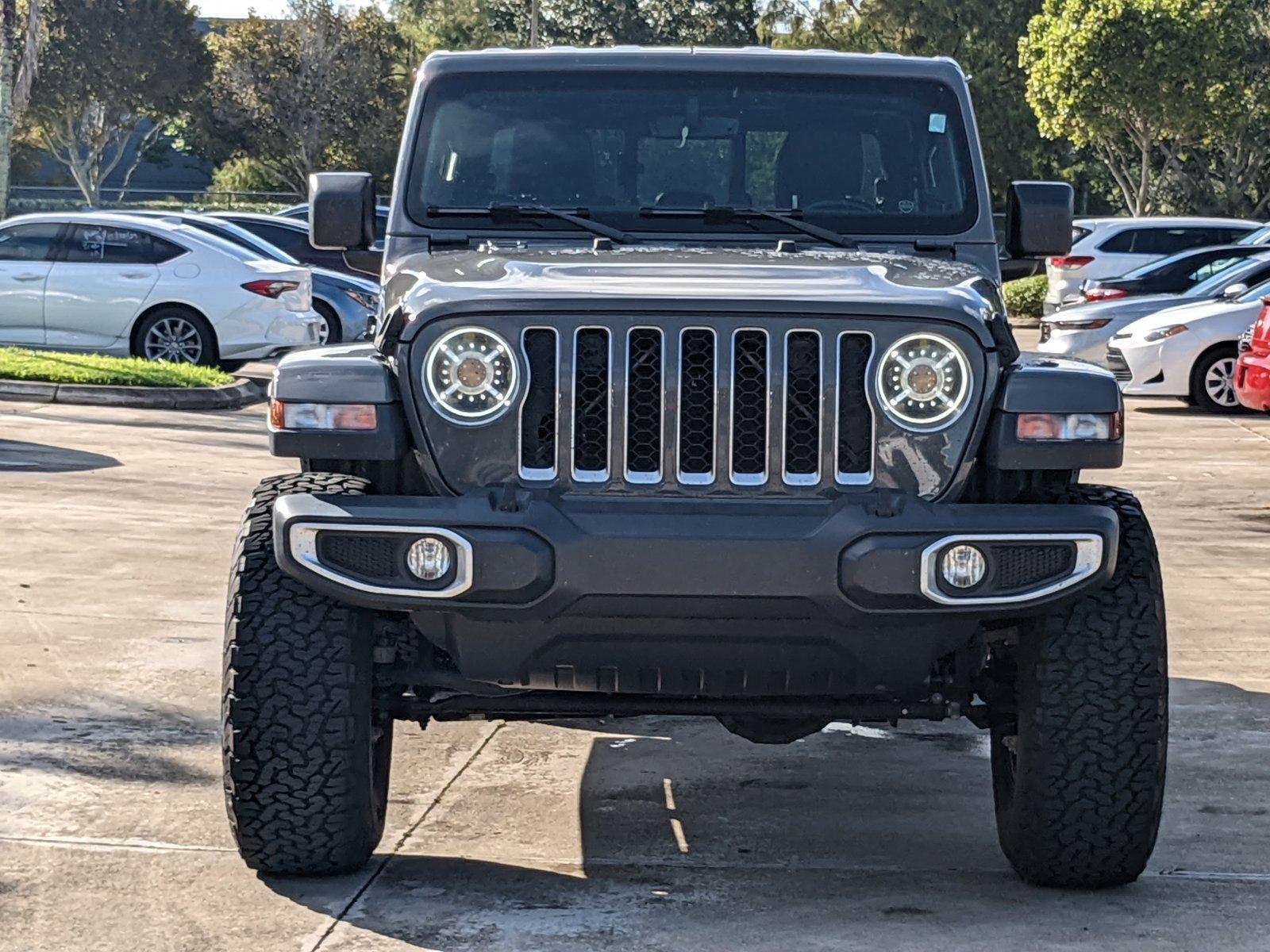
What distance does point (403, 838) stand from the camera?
5.39 m

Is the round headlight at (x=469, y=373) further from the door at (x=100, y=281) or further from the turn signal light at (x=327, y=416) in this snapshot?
the door at (x=100, y=281)

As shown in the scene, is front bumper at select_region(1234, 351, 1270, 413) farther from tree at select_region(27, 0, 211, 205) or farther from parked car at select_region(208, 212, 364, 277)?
tree at select_region(27, 0, 211, 205)

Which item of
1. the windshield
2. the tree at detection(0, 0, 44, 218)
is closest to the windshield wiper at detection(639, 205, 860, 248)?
the windshield

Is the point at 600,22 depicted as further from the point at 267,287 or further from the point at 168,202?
the point at 267,287

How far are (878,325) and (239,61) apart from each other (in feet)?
161

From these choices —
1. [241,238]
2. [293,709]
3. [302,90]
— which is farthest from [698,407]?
[302,90]

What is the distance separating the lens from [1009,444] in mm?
4652

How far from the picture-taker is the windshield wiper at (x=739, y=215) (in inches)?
229

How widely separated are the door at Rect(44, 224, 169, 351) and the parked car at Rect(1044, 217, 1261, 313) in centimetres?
1055

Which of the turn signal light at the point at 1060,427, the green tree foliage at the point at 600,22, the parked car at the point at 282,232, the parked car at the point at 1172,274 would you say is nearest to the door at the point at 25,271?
the parked car at the point at 282,232

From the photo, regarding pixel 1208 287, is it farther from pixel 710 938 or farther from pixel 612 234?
pixel 710 938

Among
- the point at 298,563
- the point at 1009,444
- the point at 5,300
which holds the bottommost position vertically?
the point at 5,300

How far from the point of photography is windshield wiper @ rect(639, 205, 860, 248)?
5.83 metres

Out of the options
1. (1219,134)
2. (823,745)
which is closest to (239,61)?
(1219,134)
